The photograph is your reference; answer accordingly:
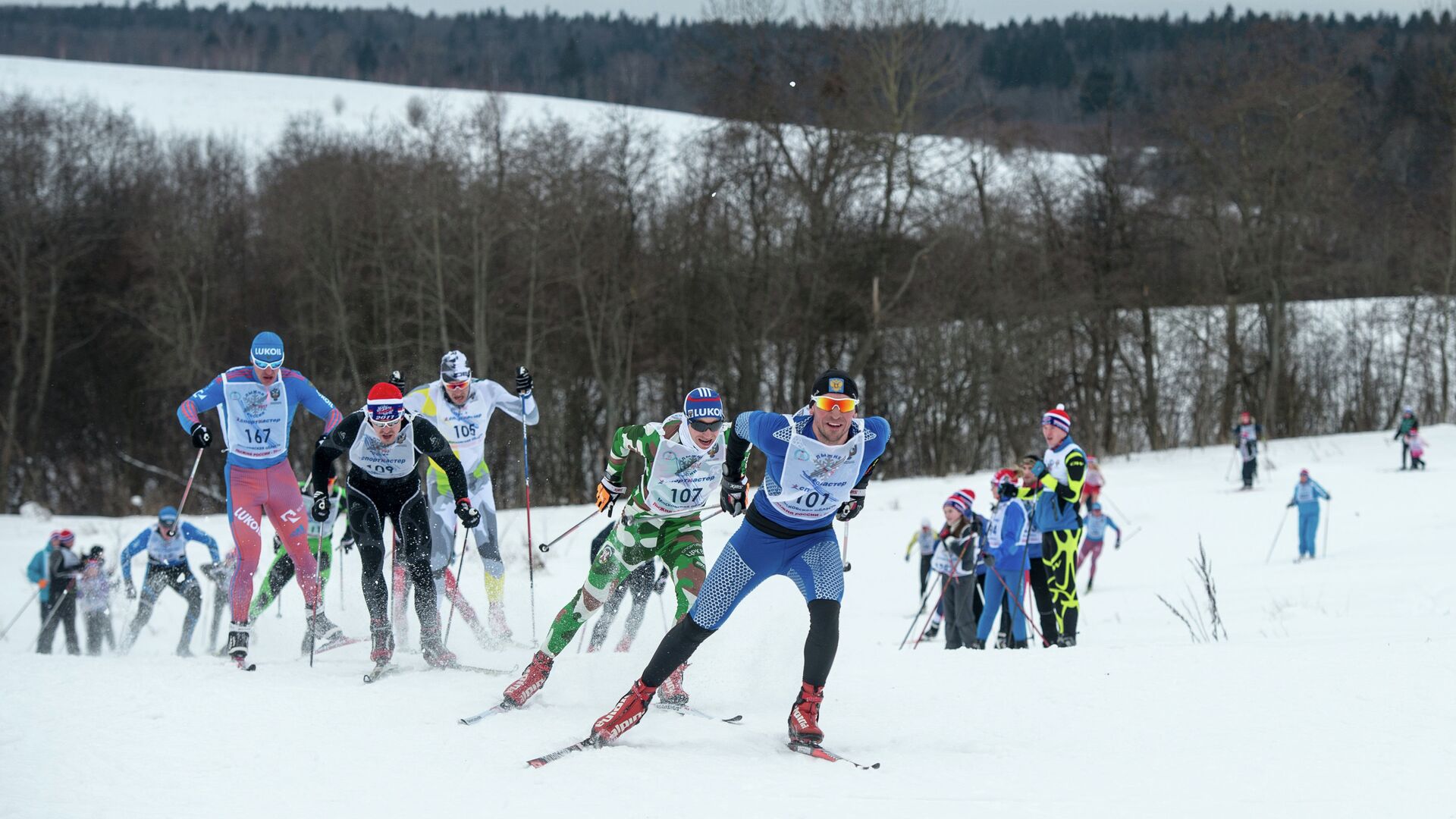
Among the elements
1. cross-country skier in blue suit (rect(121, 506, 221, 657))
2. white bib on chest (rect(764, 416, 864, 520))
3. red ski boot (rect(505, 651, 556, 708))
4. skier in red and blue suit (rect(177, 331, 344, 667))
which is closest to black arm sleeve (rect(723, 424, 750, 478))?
white bib on chest (rect(764, 416, 864, 520))

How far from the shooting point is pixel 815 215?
31.9 meters

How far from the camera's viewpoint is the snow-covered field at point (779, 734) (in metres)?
4.77

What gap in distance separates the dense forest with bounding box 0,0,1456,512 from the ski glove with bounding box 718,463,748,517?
21383 mm

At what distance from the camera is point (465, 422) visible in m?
9.07

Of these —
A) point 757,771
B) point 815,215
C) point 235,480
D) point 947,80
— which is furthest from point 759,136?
point 757,771

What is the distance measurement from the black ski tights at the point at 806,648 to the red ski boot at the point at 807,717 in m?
0.05

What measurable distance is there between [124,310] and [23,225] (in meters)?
3.68

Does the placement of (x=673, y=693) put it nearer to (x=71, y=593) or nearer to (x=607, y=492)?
(x=607, y=492)

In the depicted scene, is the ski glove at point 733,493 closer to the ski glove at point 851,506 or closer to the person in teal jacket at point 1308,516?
the ski glove at point 851,506

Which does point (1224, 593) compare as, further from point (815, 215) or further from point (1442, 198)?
point (1442, 198)

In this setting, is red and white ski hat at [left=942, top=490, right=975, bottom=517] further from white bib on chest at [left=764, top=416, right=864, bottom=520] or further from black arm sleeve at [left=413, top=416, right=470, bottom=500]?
white bib on chest at [left=764, top=416, right=864, bottom=520]

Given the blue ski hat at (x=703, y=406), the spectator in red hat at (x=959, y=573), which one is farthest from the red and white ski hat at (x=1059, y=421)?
the blue ski hat at (x=703, y=406)

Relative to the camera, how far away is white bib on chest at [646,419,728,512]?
6699 mm

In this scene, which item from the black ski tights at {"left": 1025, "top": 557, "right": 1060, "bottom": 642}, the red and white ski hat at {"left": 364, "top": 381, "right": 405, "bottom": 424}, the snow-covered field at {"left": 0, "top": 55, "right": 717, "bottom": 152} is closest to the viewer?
the red and white ski hat at {"left": 364, "top": 381, "right": 405, "bottom": 424}
